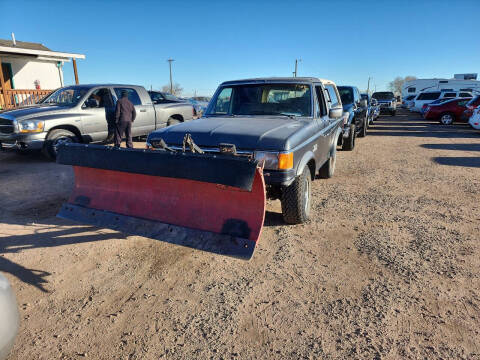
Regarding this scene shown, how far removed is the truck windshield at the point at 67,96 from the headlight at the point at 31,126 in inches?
43.3

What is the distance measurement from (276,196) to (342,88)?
325 inches

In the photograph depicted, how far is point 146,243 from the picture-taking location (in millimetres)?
3740

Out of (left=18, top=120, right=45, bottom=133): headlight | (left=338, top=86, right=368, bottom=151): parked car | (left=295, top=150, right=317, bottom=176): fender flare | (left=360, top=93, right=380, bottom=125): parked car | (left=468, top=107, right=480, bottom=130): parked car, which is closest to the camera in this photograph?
(left=295, top=150, right=317, bottom=176): fender flare

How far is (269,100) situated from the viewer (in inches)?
186

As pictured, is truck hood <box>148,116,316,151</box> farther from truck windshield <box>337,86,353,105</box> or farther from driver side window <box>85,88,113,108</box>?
truck windshield <box>337,86,353,105</box>

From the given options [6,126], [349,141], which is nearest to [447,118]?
[349,141]

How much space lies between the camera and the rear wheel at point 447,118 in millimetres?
17234

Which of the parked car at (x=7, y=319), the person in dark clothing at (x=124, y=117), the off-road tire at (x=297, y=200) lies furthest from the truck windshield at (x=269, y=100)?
the person in dark clothing at (x=124, y=117)

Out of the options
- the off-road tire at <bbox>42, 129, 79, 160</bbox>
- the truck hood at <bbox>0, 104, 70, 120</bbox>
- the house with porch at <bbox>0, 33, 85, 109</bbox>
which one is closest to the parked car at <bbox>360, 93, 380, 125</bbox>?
the off-road tire at <bbox>42, 129, 79, 160</bbox>

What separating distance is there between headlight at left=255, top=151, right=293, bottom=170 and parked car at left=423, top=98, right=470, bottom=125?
17723mm

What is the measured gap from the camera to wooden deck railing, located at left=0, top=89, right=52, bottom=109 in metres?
14.1

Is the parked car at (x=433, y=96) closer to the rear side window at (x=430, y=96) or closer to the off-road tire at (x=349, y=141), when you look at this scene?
the rear side window at (x=430, y=96)

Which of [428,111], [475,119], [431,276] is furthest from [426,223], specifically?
[428,111]

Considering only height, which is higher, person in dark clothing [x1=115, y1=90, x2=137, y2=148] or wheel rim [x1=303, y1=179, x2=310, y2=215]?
person in dark clothing [x1=115, y1=90, x2=137, y2=148]
